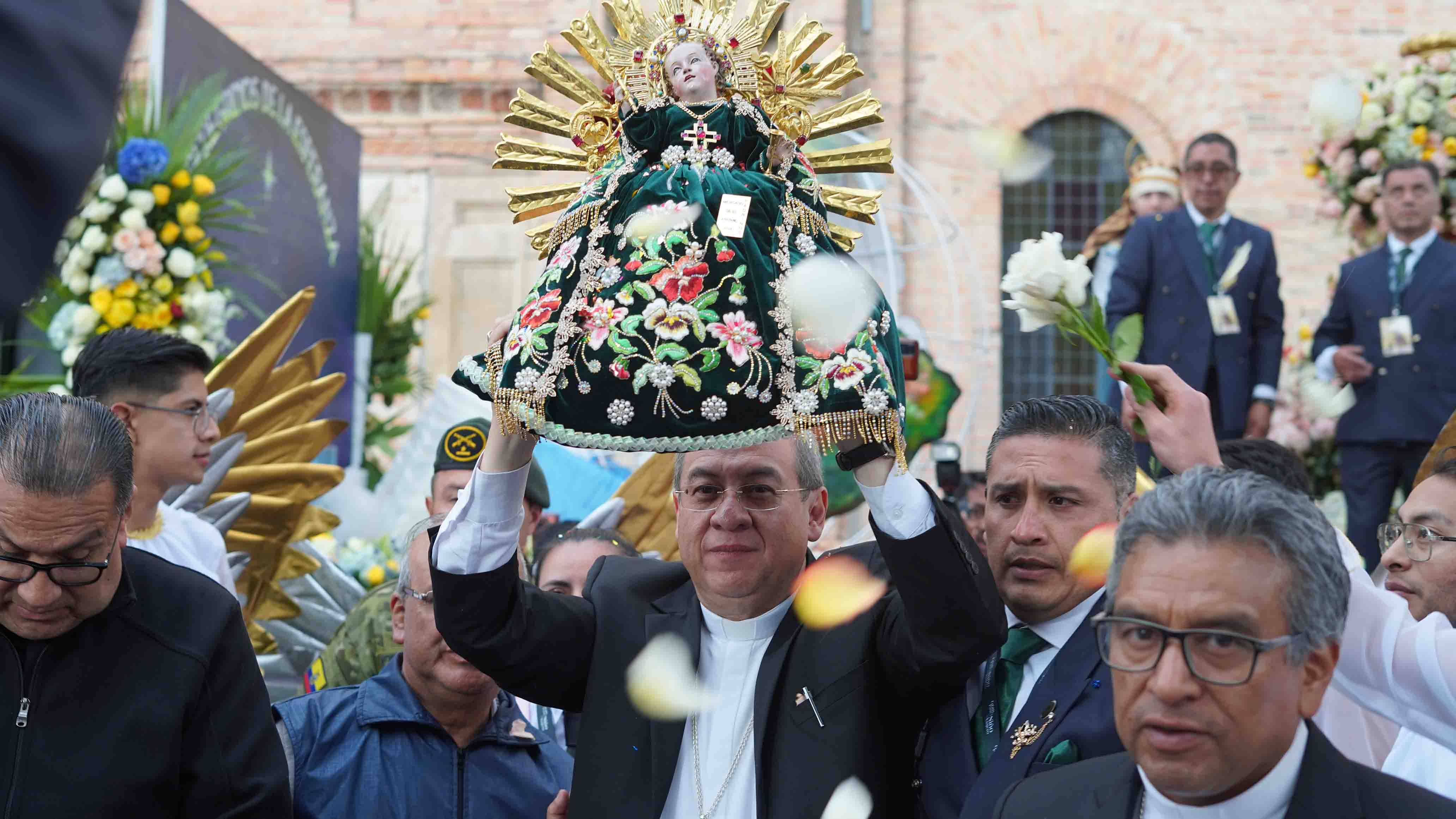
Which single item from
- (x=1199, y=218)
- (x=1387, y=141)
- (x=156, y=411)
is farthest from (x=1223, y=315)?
(x=156, y=411)

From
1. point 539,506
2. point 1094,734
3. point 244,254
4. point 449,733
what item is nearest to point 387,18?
point 244,254

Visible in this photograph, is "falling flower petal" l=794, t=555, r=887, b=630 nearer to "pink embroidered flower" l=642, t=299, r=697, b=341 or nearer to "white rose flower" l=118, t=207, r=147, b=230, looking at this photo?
"pink embroidered flower" l=642, t=299, r=697, b=341

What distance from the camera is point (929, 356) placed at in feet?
25.8

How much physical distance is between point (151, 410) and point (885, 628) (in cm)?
237

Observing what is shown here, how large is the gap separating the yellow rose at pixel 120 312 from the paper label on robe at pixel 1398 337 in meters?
5.42

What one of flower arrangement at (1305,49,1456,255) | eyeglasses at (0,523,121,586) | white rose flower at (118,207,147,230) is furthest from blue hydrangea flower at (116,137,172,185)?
flower arrangement at (1305,49,1456,255)

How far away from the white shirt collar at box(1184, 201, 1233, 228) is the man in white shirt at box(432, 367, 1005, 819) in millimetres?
4666

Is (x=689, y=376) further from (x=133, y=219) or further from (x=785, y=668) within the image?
(x=133, y=219)

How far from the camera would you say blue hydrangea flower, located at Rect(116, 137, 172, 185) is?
245 inches

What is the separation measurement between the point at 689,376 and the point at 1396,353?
5.22 m

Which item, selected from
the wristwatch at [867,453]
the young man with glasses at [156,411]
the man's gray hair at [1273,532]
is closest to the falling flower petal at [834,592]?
the wristwatch at [867,453]

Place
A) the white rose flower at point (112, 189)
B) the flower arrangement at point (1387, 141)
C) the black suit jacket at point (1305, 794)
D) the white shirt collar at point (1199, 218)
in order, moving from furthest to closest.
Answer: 1. the flower arrangement at point (1387, 141)
2. the white shirt collar at point (1199, 218)
3. the white rose flower at point (112, 189)
4. the black suit jacket at point (1305, 794)

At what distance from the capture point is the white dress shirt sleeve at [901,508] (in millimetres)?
2863

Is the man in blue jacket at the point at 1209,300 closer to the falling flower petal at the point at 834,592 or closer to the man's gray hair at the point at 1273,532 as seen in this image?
the falling flower petal at the point at 834,592
